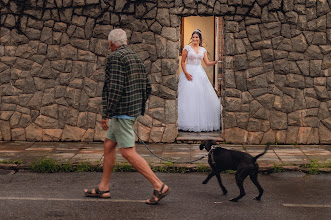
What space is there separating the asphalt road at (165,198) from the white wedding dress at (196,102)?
144 inches

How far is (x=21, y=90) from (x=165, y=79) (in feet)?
9.31

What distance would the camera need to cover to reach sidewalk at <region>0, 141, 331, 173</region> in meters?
9.45

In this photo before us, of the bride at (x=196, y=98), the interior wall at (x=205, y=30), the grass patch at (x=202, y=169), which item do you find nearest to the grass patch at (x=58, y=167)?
the grass patch at (x=202, y=169)

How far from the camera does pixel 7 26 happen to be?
38.8 ft

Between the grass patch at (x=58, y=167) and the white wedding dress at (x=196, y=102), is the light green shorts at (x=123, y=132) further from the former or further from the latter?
the white wedding dress at (x=196, y=102)

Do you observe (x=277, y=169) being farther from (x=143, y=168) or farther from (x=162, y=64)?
(x=162, y=64)

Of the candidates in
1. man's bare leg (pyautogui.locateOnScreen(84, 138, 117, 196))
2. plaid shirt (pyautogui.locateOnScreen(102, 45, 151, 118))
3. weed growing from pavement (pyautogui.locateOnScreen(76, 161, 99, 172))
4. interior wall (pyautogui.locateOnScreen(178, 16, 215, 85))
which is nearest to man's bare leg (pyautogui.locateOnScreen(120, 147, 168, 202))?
man's bare leg (pyautogui.locateOnScreen(84, 138, 117, 196))

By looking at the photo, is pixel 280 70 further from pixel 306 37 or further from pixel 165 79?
pixel 165 79

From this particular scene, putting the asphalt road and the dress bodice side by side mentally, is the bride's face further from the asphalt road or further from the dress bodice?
the asphalt road

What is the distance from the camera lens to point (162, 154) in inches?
412

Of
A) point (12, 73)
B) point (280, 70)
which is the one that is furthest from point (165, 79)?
point (12, 73)

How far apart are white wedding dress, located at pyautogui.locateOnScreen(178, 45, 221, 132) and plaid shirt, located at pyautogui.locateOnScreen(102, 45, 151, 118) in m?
5.59

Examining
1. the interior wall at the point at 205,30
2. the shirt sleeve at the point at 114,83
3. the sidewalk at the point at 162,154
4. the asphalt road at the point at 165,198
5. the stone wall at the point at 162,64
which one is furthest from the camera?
the interior wall at the point at 205,30

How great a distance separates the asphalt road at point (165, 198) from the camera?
662 cm
